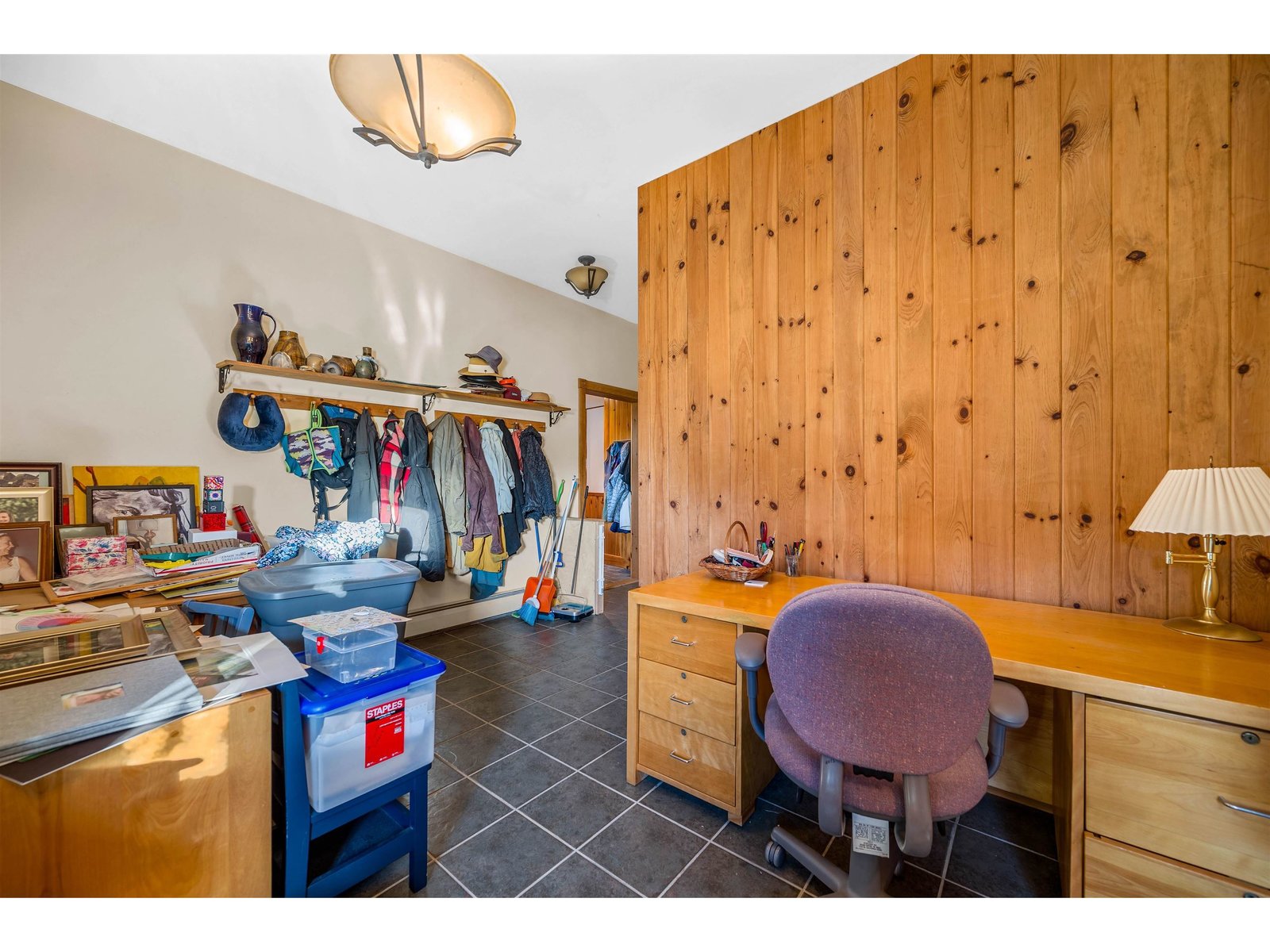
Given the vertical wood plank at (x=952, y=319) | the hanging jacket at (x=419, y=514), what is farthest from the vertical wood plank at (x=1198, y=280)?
the hanging jacket at (x=419, y=514)

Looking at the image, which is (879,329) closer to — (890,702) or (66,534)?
(890,702)

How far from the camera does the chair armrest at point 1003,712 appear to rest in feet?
3.25

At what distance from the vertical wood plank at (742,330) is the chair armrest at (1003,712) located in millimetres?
1241

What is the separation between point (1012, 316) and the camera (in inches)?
66.4

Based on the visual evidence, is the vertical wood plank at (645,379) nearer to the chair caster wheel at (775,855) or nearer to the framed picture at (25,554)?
the chair caster wheel at (775,855)

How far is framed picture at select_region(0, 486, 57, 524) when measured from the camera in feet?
6.04

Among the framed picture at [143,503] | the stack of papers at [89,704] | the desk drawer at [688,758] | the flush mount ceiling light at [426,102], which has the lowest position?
the desk drawer at [688,758]

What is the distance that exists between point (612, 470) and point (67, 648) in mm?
4773

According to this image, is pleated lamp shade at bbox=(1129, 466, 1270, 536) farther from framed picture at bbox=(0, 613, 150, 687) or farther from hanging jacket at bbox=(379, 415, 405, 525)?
hanging jacket at bbox=(379, 415, 405, 525)

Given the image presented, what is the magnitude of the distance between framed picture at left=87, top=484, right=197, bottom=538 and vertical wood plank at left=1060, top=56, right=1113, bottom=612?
144 inches
